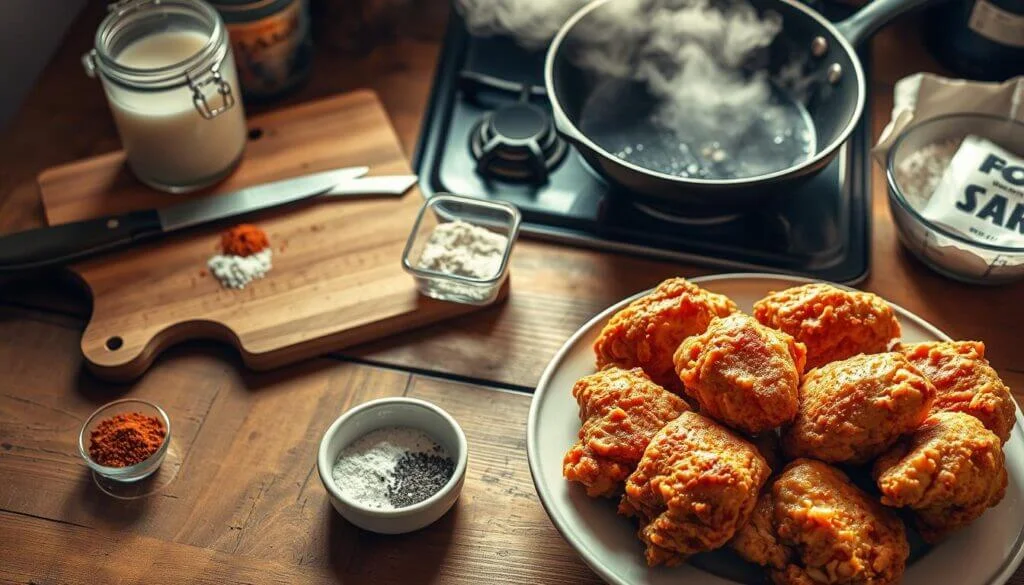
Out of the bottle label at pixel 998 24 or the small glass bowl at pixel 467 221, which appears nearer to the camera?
the small glass bowl at pixel 467 221

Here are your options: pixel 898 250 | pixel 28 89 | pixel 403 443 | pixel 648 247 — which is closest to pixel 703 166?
pixel 648 247

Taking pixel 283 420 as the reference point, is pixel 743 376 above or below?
above

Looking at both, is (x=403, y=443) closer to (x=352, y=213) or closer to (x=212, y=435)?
(x=212, y=435)

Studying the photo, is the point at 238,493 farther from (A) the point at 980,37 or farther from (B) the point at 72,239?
(A) the point at 980,37

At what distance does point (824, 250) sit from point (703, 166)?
0.19 m

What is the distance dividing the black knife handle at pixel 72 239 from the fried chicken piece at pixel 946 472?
908mm

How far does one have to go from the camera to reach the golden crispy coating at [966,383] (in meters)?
0.91

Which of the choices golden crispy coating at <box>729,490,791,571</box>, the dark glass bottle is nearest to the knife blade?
golden crispy coating at <box>729,490,791,571</box>

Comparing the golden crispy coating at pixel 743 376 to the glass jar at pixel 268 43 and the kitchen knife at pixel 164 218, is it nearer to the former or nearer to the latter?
the kitchen knife at pixel 164 218

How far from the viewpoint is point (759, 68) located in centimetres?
139

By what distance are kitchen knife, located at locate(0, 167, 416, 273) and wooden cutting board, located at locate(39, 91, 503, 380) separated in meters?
0.02

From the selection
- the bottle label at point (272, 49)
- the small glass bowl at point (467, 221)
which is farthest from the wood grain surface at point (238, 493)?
the bottle label at point (272, 49)

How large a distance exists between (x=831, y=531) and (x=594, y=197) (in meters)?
0.61

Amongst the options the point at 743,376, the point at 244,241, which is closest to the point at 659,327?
the point at 743,376
